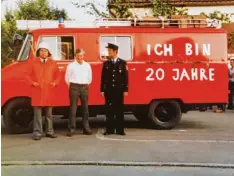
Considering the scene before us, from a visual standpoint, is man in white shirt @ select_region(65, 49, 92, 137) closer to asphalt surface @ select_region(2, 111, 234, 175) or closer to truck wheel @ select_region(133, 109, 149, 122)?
asphalt surface @ select_region(2, 111, 234, 175)

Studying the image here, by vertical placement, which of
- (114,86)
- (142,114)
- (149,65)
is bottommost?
(142,114)

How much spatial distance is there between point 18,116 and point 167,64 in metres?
3.36

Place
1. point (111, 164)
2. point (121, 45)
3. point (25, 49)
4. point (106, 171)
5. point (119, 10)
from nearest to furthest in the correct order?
1. point (106, 171)
2. point (111, 164)
3. point (25, 49)
4. point (121, 45)
5. point (119, 10)

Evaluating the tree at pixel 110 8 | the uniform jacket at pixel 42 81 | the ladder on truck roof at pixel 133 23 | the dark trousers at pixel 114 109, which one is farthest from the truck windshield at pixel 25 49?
the tree at pixel 110 8

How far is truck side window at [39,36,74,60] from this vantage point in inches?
482

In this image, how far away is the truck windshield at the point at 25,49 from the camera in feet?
40.4

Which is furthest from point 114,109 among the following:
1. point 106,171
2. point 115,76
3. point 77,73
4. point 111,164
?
point 106,171

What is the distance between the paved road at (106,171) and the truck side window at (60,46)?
4689 mm

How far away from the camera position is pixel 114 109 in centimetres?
1147

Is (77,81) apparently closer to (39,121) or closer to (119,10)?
(39,121)

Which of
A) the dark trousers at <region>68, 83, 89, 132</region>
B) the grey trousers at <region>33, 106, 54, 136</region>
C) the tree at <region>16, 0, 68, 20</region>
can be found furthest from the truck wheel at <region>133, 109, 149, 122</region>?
the tree at <region>16, 0, 68, 20</region>

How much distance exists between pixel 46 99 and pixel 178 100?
3.28m

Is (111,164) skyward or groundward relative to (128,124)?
skyward

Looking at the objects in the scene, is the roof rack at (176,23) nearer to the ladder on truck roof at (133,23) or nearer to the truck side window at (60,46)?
the ladder on truck roof at (133,23)
